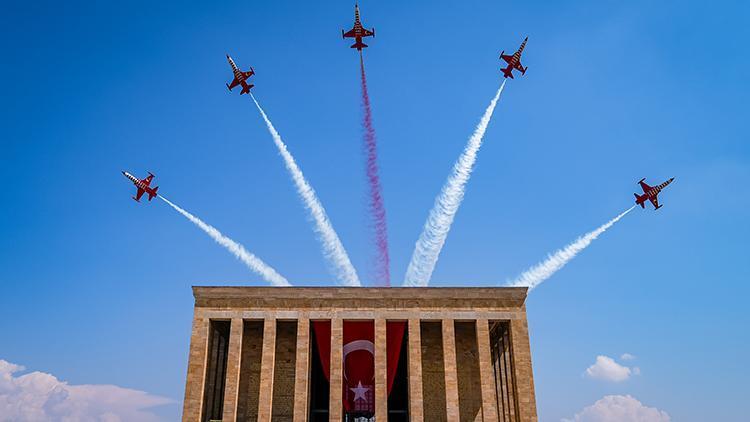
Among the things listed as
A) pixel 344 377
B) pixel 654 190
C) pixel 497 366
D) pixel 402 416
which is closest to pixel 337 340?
pixel 344 377

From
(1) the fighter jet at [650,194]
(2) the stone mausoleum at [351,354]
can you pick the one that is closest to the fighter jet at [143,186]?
(2) the stone mausoleum at [351,354]

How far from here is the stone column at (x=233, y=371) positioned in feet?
109

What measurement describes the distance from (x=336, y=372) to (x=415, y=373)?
458 centimetres

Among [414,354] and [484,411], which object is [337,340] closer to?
[414,354]

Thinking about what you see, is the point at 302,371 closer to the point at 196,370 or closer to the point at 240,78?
the point at 196,370

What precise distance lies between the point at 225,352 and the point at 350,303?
30.8 ft

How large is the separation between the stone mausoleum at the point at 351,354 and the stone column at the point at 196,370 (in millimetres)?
57

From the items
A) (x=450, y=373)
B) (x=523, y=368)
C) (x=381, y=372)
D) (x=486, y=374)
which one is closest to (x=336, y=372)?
(x=381, y=372)

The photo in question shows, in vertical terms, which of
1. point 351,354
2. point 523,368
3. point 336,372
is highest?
point 351,354

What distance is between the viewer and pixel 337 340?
3509 centimetres

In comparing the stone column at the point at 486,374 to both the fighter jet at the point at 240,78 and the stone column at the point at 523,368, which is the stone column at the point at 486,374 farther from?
the fighter jet at the point at 240,78

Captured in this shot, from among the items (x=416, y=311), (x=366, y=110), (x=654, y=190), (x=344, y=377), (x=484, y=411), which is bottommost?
(x=484, y=411)

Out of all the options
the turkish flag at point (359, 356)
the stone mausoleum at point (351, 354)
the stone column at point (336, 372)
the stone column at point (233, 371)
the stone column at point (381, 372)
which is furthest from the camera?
the turkish flag at point (359, 356)

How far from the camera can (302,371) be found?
34156 millimetres
